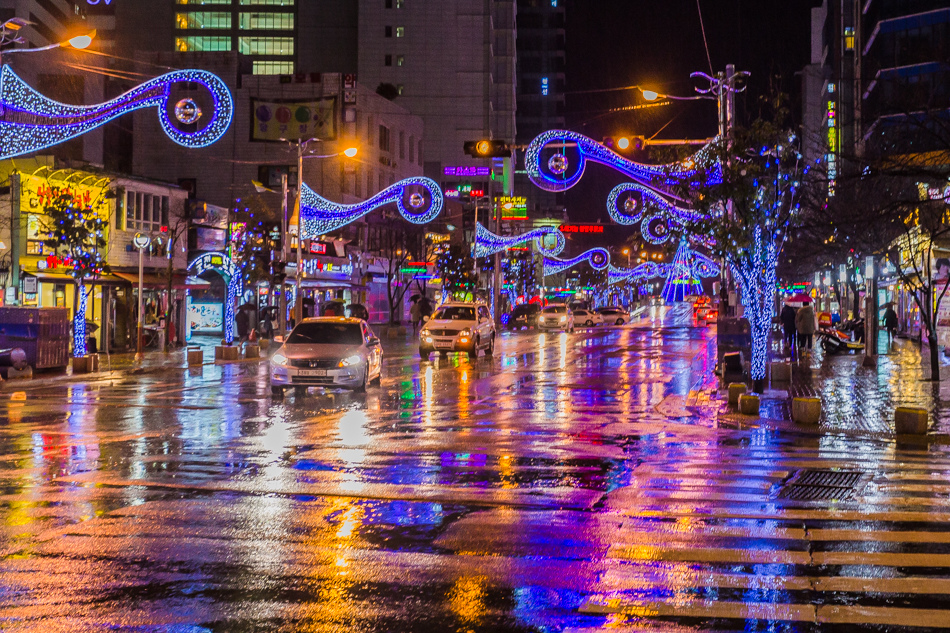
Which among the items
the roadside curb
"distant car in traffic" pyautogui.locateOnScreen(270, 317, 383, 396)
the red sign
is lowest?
the roadside curb

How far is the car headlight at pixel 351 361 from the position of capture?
72.1ft

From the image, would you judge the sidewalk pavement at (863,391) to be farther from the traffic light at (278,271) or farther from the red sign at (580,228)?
the red sign at (580,228)

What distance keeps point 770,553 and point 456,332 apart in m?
28.0

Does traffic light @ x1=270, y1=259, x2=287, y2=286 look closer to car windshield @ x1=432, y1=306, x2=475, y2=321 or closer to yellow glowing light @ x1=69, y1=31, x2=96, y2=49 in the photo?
car windshield @ x1=432, y1=306, x2=475, y2=321

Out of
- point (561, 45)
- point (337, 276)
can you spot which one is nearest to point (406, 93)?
point (337, 276)

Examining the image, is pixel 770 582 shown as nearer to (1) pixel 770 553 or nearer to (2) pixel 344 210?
(1) pixel 770 553

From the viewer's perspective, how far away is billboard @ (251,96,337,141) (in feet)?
174

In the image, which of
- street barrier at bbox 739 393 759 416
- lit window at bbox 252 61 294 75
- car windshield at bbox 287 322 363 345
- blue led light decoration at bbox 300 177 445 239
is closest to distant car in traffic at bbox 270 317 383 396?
car windshield at bbox 287 322 363 345

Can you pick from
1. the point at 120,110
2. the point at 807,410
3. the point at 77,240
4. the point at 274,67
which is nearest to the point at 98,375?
the point at 77,240

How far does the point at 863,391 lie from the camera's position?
21703 millimetres

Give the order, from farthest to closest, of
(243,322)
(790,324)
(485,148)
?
(243,322), (790,324), (485,148)

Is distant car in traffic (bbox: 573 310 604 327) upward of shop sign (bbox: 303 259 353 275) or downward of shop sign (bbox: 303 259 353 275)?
downward

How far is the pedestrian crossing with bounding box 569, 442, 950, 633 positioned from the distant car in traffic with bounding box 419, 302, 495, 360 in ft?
76.6

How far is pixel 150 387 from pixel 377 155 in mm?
53466
